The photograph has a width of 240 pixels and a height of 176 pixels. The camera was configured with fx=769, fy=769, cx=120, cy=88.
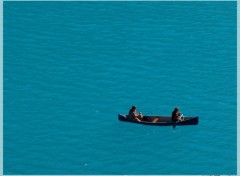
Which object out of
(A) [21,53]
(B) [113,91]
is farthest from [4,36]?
(B) [113,91]

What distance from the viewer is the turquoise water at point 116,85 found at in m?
29.4

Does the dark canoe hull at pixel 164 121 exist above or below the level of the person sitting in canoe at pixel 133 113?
below

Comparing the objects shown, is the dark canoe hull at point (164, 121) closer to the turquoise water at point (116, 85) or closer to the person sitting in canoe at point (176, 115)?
the person sitting in canoe at point (176, 115)

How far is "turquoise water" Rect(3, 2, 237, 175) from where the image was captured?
29391mm

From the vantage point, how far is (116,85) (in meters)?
34.9

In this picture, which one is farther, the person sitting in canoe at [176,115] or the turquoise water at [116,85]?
the person sitting in canoe at [176,115]

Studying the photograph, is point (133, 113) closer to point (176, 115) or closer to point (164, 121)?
point (164, 121)

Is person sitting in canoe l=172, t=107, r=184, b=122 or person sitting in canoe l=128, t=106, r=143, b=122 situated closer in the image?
person sitting in canoe l=172, t=107, r=184, b=122

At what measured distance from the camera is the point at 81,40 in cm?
3928

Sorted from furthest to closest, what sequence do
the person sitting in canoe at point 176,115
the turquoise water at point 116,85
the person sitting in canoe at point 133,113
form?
1. the person sitting in canoe at point 133,113
2. the person sitting in canoe at point 176,115
3. the turquoise water at point 116,85

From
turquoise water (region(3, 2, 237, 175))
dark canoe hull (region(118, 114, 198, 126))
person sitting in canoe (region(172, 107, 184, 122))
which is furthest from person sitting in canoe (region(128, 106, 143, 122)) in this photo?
person sitting in canoe (region(172, 107, 184, 122))

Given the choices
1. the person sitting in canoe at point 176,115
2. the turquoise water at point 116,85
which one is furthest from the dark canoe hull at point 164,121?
the turquoise water at point 116,85

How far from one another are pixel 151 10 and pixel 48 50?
6.97 m

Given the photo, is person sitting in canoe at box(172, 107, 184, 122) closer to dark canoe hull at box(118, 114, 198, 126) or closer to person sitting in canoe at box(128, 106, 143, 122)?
dark canoe hull at box(118, 114, 198, 126)
